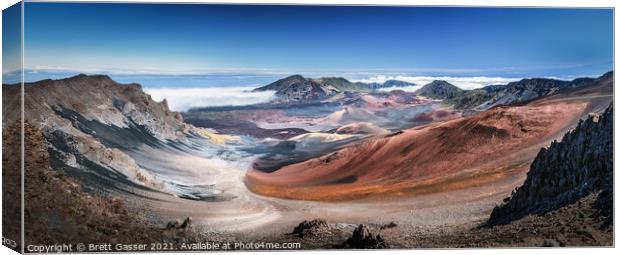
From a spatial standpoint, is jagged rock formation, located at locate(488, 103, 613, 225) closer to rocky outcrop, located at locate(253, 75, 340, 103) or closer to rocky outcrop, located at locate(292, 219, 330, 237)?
rocky outcrop, located at locate(292, 219, 330, 237)

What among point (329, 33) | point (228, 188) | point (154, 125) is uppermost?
point (329, 33)

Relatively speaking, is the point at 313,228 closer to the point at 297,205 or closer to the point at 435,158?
the point at 297,205

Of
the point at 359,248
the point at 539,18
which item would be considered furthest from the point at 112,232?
the point at 539,18

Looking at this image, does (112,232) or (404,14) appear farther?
(404,14)

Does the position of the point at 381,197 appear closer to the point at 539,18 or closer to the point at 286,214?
the point at 286,214

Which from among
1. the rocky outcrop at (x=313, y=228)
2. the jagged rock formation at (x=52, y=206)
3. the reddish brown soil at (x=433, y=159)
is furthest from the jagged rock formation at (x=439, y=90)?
the jagged rock formation at (x=52, y=206)

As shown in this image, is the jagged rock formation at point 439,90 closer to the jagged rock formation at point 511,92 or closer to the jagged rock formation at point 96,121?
the jagged rock formation at point 511,92
